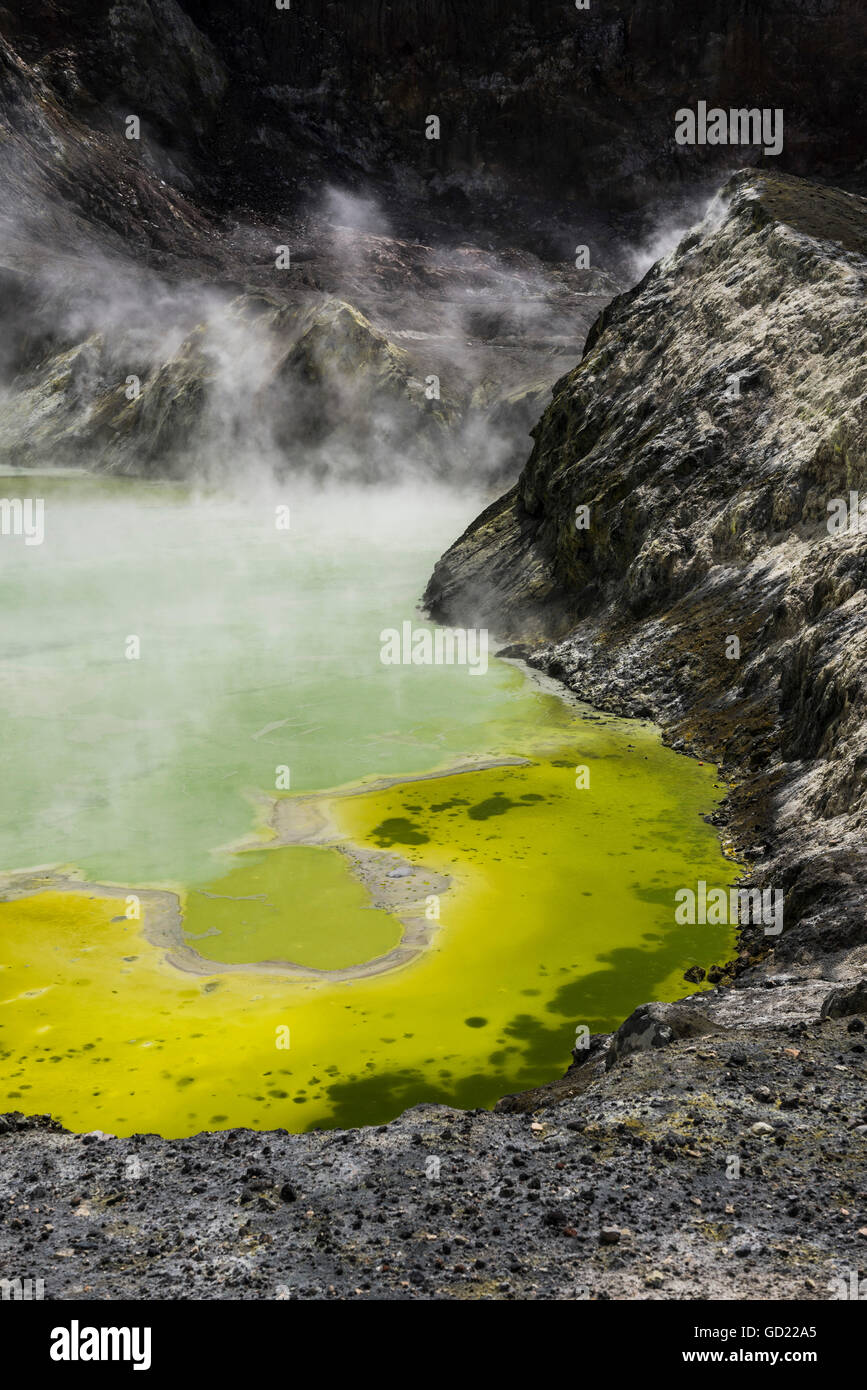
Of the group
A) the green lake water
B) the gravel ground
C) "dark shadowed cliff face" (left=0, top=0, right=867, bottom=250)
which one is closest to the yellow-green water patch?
the green lake water

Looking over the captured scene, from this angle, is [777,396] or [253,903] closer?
[253,903]

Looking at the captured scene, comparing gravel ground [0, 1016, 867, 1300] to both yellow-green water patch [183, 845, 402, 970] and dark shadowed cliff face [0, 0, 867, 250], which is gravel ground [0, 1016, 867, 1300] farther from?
dark shadowed cliff face [0, 0, 867, 250]

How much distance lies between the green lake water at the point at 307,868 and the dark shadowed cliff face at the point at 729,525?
2.97 feet

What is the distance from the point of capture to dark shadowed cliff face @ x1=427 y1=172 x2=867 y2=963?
14562 millimetres

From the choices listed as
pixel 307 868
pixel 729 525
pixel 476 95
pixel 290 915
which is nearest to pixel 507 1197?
pixel 290 915

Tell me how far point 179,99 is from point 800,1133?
81.1m

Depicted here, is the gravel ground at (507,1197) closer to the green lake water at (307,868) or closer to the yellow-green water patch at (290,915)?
the green lake water at (307,868)

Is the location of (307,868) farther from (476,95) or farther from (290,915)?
(476,95)

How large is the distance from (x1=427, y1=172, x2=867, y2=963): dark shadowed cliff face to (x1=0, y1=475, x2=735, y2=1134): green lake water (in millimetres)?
906

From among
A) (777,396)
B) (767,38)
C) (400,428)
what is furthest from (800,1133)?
(767,38)

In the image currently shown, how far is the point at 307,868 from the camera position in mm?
13242

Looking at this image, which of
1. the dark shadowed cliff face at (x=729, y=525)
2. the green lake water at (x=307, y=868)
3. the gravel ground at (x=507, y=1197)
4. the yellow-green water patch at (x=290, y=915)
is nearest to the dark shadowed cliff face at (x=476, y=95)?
the dark shadowed cliff face at (x=729, y=525)
